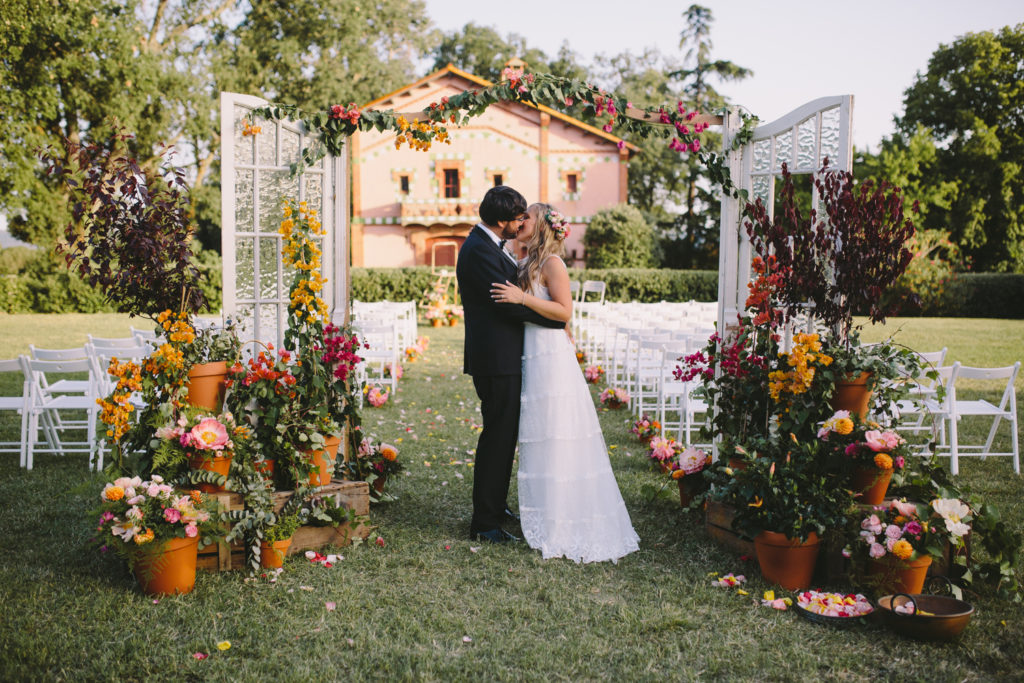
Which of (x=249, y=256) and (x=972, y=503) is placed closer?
(x=972, y=503)

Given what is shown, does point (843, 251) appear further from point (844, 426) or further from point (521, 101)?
point (521, 101)

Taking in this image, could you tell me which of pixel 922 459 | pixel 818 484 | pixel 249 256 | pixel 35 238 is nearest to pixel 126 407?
pixel 249 256

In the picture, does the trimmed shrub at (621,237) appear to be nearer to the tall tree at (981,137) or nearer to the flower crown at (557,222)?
the tall tree at (981,137)

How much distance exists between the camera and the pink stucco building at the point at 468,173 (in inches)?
1034

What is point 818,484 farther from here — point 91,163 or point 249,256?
point 91,163

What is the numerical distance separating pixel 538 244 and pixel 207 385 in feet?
6.08

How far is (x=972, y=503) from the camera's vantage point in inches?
139

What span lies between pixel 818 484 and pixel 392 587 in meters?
2.03

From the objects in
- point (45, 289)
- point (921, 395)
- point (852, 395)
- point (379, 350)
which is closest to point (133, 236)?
point (852, 395)

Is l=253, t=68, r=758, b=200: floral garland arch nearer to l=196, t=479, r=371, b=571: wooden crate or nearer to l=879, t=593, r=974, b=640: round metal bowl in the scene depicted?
l=196, t=479, r=371, b=571: wooden crate

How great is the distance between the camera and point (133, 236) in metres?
3.98

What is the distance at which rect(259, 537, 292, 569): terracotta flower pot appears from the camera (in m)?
3.63

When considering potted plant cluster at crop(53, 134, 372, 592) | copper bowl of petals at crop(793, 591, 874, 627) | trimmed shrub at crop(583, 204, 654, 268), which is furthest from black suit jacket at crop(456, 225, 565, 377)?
trimmed shrub at crop(583, 204, 654, 268)

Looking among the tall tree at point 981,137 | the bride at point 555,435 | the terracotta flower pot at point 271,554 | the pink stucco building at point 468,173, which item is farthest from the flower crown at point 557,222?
the tall tree at point 981,137
